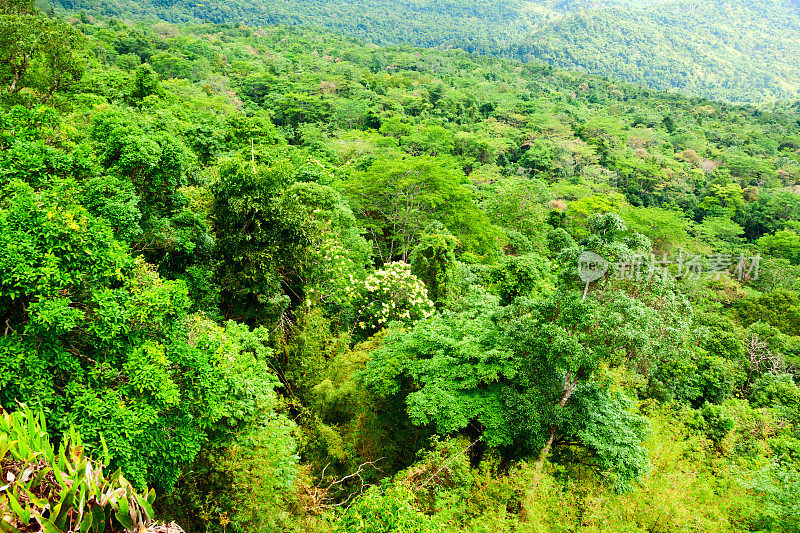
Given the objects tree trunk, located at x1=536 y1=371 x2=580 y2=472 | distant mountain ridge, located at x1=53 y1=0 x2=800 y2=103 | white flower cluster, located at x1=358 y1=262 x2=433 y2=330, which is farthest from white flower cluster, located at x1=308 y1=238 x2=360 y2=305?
distant mountain ridge, located at x1=53 y1=0 x2=800 y2=103

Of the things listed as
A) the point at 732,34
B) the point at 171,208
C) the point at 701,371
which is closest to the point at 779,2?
the point at 732,34

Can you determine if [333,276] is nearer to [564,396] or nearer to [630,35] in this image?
[564,396]

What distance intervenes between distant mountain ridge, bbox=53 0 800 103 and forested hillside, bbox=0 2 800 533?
8544 cm

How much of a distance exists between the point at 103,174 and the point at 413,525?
21.9 ft

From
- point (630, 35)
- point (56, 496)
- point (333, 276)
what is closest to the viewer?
point (56, 496)

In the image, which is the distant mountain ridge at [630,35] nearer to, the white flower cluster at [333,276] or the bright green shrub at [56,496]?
the white flower cluster at [333,276]

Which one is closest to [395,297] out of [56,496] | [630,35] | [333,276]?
[333,276]

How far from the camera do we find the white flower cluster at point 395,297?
34.6 feet

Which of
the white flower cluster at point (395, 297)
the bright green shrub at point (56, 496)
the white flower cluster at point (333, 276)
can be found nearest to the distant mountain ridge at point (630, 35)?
the white flower cluster at point (333, 276)

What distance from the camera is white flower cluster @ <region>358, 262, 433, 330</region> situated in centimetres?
1054

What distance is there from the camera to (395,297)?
35.4 feet

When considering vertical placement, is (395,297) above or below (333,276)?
below

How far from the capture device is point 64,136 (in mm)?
6969

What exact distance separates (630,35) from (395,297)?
119763mm
